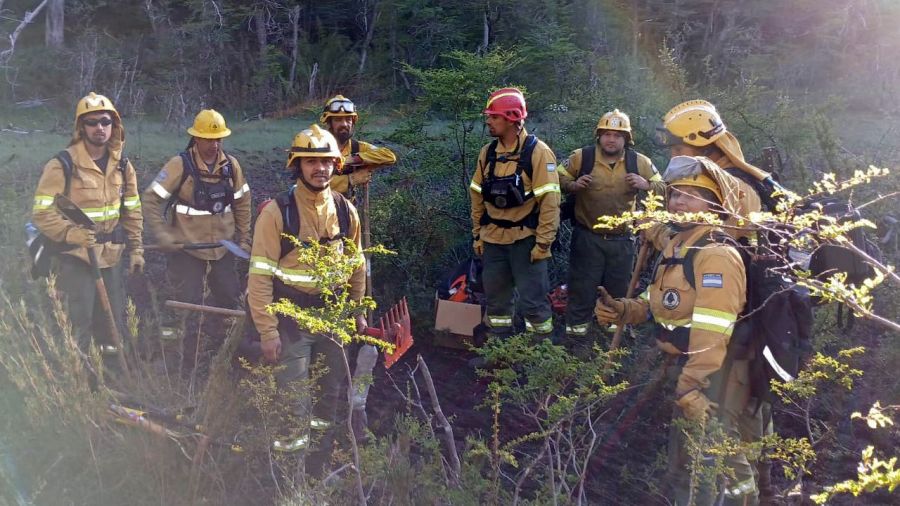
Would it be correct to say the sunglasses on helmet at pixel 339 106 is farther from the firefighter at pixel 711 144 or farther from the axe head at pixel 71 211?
the firefighter at pixel 711 144

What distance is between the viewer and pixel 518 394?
3.32 m

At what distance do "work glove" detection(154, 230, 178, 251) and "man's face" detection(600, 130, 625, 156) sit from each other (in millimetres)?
3596

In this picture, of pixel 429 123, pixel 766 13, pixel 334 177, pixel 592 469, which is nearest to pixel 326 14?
pixel 766 13

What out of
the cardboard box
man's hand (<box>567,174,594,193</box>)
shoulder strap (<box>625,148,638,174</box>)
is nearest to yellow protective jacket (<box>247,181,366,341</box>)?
the cardboard box

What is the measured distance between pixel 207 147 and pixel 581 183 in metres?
3.06

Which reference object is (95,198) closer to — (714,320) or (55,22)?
(714,320)

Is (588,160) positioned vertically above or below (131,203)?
above

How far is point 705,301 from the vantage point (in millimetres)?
3266

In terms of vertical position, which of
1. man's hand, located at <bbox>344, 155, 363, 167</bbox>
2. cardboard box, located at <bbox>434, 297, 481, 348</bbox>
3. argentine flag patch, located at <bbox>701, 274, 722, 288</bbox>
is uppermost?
man's hand, located at <bbox>344, 155, 363, 167</bbox>

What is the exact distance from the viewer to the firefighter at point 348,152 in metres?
5.86

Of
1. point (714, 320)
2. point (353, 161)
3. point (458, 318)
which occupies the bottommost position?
point (458, 318)

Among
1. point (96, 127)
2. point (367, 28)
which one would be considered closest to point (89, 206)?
point (96, 127)

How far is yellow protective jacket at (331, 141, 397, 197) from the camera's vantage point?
19.4 ft

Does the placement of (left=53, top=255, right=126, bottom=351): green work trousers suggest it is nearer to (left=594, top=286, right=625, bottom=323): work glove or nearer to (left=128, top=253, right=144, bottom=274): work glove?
(left=128, top=253, right=144, bottom=274): work glove
